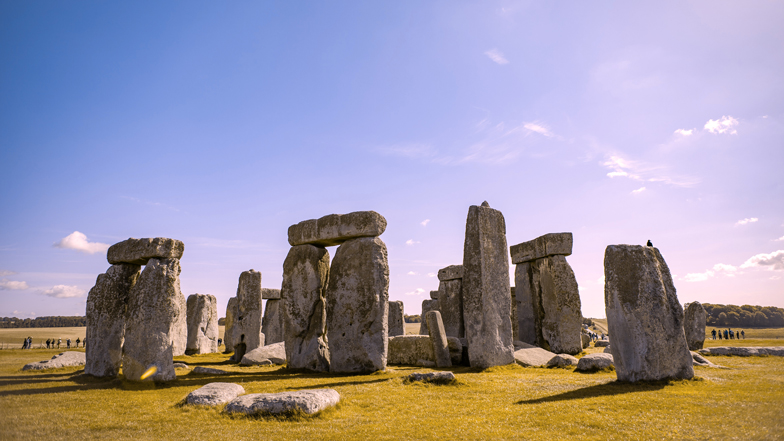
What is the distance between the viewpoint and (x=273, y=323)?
59.7 feet

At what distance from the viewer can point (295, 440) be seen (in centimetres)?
390

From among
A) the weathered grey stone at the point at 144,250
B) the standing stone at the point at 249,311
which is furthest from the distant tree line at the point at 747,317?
the weathered grey stone at the point at 144,250

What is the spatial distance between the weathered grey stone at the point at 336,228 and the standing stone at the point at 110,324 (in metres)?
3.69

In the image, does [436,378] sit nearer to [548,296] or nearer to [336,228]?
[336,228]

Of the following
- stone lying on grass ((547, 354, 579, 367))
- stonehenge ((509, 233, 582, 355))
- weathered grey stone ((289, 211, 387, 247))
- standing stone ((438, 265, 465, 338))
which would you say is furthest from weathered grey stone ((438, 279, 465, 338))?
weathered grey stone ((289, 211, 387, 247))

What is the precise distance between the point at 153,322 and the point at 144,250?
1427 mm

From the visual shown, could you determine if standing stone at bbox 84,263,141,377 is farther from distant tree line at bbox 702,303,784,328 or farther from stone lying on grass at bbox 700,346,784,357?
distant tree line at bbox 702,303,784,328

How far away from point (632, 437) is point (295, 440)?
2989 millimetres

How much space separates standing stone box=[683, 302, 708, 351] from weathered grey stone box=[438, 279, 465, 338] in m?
7.27

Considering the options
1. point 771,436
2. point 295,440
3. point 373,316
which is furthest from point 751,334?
point 295,440

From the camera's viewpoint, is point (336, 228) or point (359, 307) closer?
point (359, 307)

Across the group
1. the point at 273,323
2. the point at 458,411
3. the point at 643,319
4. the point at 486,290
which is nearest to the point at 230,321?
the point at 273,323

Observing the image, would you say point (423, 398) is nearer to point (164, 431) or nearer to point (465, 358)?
point (164, 431)

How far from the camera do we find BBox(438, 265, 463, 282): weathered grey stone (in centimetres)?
1650
